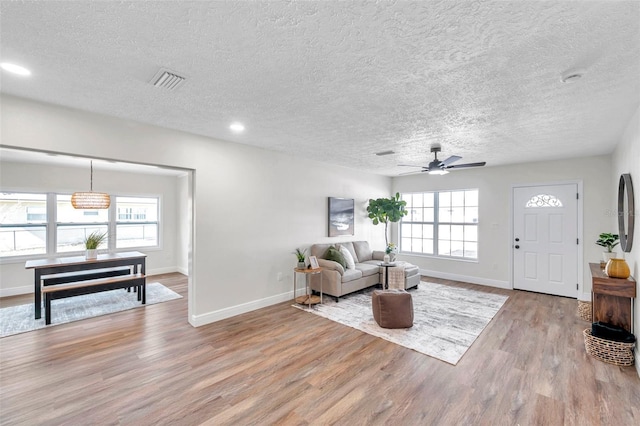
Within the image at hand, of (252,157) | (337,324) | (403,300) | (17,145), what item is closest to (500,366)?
(403,300)

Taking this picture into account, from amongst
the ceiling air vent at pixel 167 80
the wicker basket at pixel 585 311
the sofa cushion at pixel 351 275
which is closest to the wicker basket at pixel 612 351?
the wicker basket at pixel 585 311

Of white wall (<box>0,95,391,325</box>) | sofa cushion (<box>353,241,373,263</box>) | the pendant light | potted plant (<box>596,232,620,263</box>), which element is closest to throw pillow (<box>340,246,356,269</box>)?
white wall (<box>0,95,391,325</box>)

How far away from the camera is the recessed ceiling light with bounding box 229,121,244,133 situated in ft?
11.0

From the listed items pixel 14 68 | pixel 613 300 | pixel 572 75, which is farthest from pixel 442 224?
pixel 14 68

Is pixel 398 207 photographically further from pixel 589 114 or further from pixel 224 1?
pixel 224 1

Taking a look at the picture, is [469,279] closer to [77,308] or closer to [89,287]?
[89,287]

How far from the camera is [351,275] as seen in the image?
489 centimetres

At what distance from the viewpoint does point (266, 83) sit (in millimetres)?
2295

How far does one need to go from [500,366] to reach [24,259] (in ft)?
26.0

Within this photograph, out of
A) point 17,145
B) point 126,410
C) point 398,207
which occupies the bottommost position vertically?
point 126,410

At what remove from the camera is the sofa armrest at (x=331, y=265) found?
4.75 m

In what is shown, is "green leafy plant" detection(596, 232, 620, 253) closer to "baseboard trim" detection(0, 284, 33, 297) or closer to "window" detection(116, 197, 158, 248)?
"window" detection(116, 197, 158, 248)

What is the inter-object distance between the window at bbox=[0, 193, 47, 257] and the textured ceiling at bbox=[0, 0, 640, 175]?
4.37m

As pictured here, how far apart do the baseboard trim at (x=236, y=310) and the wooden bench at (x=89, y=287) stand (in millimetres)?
Answer: 1603
